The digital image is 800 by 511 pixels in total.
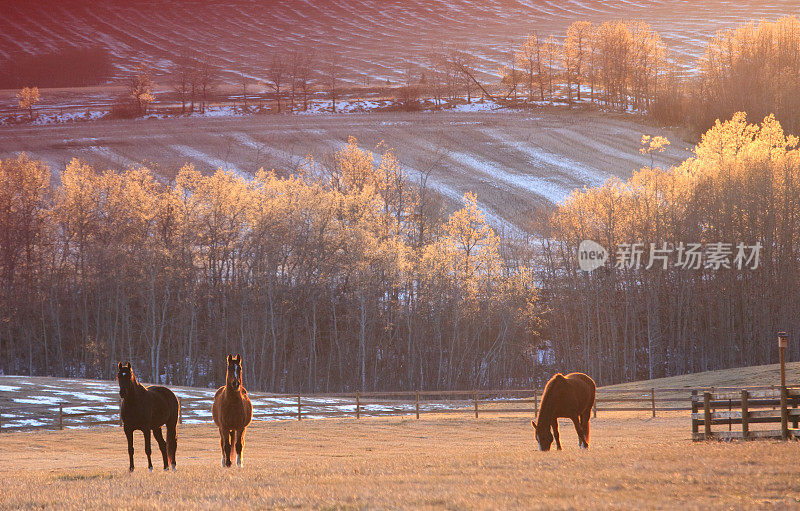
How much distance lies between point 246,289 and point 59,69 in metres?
88.0

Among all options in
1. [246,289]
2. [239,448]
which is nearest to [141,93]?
[246,289]

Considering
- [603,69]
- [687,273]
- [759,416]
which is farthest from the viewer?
[603,69]

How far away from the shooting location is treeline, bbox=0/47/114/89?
11891 cm

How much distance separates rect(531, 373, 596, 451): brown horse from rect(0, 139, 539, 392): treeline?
1300 inches

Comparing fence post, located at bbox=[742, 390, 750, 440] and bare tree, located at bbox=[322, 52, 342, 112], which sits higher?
bare tree, located at bbox=[322, 52, 342, 112]

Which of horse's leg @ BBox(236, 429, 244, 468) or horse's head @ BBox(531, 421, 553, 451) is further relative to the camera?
horse's head @ BBox(531, 421, 553, 451)

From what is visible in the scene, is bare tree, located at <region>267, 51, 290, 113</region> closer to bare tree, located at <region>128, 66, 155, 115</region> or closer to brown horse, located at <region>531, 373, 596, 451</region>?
bare tree, located at <region>128, 66, 155, 115</region>

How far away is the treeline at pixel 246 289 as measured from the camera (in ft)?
167

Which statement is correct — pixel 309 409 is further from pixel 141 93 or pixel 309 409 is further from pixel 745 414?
pixel 141 93

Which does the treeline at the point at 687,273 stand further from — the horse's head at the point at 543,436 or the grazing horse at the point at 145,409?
the grazing horse at the point at 145,409

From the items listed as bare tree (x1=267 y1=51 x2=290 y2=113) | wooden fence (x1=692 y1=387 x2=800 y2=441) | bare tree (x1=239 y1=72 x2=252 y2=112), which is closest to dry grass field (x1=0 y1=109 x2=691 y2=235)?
bare tree (x1=239 y1=72 x2=252 y2=112)

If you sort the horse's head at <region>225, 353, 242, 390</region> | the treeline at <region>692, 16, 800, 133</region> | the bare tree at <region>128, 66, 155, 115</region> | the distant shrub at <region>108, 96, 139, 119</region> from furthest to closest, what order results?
the bare tree at <region>128, 66, 155, 115</region> < the distant shrub at <region>108, 96, 139, 119</region> < the treeline at <region>692, 16, 800, 133</region> < the horse's head at <region>225, 353, 242, 390</region>

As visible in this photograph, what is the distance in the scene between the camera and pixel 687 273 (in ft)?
178

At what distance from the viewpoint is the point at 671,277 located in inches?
2169
